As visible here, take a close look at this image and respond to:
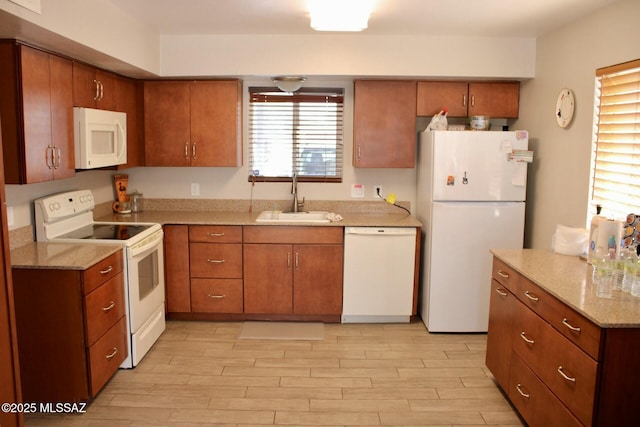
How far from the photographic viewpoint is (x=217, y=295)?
4.11 m

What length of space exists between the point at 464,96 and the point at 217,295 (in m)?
2.64

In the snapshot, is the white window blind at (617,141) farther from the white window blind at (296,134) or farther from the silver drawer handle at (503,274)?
the white window blind at (296,134)

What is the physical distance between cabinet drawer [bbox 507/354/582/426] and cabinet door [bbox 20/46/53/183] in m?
2.85

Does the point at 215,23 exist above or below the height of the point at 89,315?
above

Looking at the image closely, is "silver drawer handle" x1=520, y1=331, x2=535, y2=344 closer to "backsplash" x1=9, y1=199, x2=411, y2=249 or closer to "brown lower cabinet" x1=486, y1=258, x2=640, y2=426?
"brown lower cabinet" x1=486, y1=258, x2=640, y2=426

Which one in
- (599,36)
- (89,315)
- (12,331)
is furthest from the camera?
(599,36)

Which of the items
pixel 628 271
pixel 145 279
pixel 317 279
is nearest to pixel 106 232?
pixel 145 279

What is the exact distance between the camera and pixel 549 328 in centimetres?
234

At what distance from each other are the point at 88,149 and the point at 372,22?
6.91 ft

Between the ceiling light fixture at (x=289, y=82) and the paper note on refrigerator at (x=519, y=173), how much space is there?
182 cm

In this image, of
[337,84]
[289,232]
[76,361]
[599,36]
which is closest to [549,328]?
[599,36]

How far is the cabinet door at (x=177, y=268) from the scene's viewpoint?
13.3 feet

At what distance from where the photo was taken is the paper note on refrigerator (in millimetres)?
3771

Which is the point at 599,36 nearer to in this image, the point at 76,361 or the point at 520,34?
the point at 520,34
